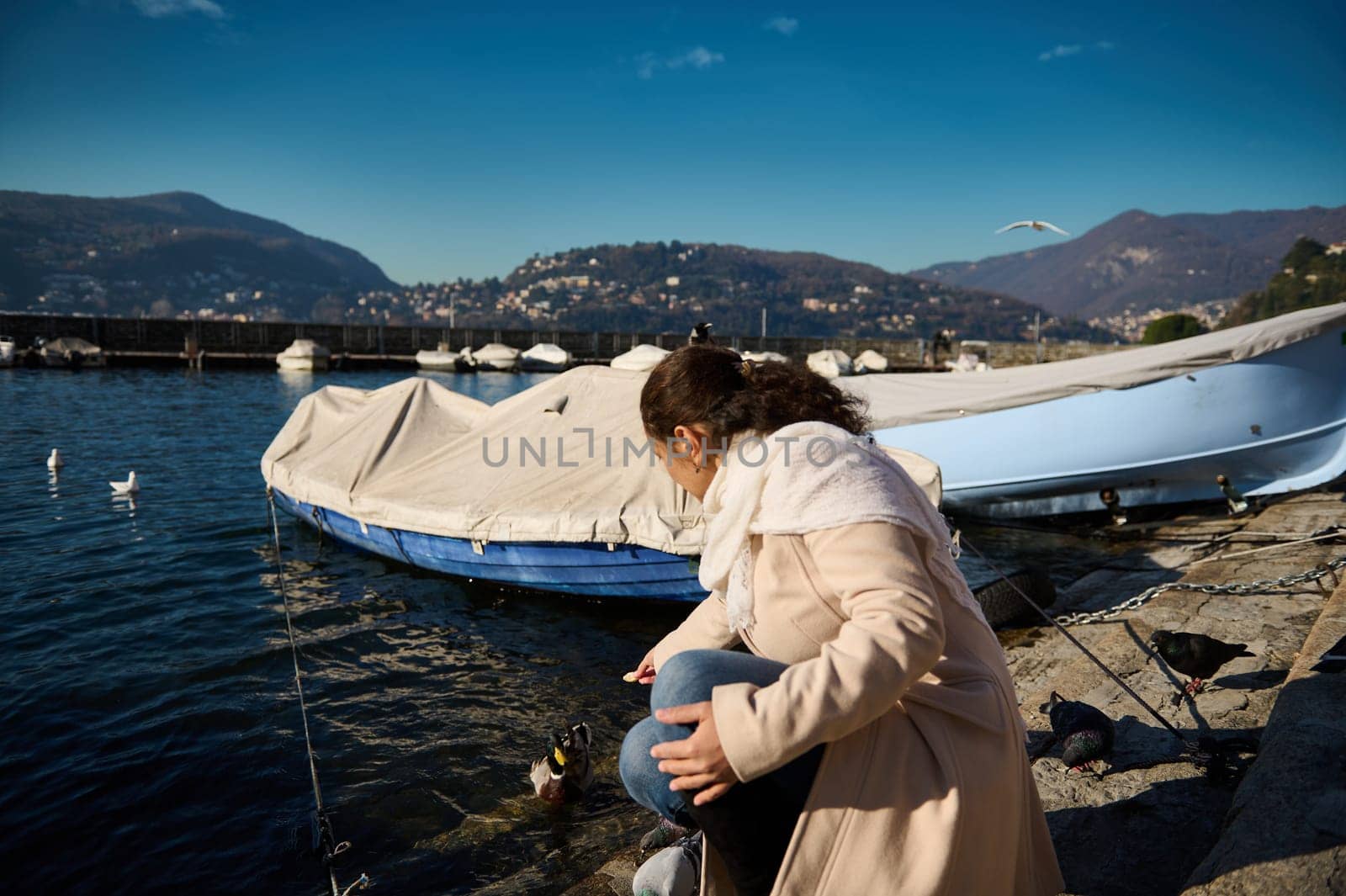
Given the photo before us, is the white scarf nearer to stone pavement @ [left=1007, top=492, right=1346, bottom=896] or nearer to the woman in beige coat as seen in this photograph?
the woman in beige coat

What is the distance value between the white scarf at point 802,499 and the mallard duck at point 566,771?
2.98 m

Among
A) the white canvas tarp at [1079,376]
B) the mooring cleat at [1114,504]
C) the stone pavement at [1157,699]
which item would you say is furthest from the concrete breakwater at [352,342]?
the stone pavement at [1157,699]

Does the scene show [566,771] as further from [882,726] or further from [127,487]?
[127,487]

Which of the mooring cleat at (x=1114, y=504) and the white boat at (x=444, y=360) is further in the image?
the white boat at (x=444, y=360)

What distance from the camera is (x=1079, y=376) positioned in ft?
35.0

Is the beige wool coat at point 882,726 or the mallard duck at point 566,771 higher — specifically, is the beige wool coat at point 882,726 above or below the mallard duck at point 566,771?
above

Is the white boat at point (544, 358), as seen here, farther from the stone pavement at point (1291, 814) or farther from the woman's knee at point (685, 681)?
the woman's knee at point (685, 681)

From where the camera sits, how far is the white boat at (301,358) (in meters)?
47.8

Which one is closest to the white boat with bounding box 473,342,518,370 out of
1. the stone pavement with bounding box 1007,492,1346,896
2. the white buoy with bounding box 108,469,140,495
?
the white buoy with bounding box 108,469,140,495

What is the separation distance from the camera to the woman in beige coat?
1.69 metres

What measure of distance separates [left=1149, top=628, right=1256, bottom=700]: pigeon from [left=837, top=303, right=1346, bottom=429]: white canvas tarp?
5230 millimetres

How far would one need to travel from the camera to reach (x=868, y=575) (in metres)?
1.73

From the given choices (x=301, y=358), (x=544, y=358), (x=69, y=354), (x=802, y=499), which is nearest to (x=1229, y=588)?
(x=802, y=499)

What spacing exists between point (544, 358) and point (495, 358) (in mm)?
3892
